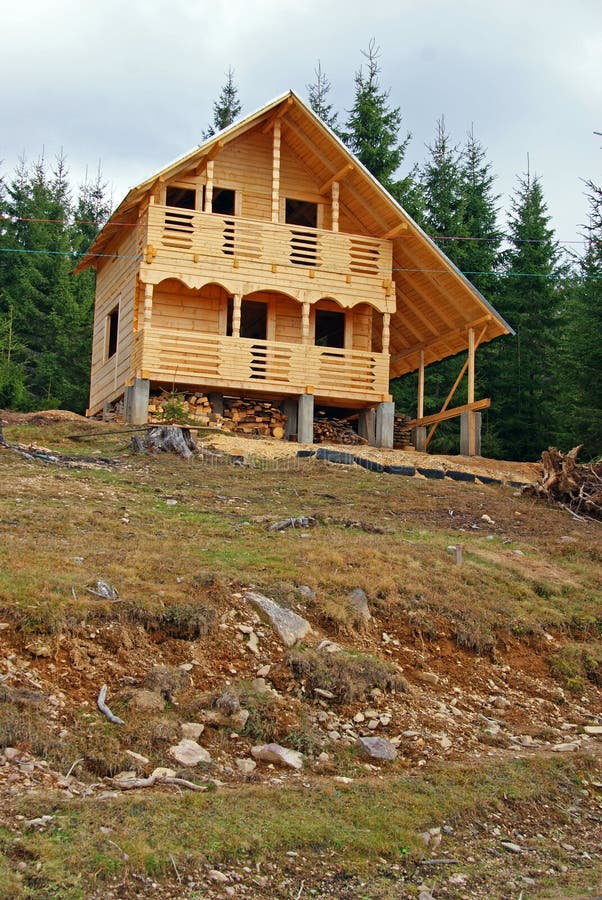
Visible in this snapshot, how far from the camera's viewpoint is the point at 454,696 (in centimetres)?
912

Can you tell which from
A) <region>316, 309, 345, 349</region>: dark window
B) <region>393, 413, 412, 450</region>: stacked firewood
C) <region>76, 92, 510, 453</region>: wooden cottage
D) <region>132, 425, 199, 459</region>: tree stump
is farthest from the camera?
<region>393, 413, 412, 450</region>: stacked firewood

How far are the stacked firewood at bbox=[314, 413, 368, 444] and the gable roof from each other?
13.9ft

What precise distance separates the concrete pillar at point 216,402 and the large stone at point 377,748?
1712 centimetres

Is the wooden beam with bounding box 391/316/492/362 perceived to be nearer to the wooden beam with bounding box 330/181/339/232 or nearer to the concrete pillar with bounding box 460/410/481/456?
the concrete pillar with bounding box 460/410/481/456

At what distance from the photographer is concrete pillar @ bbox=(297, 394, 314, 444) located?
24.2 m

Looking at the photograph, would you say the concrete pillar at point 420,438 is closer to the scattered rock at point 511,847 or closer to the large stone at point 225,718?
the large stone at point 225,718

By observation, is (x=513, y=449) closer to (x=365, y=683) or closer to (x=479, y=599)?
(x=479, y=599)

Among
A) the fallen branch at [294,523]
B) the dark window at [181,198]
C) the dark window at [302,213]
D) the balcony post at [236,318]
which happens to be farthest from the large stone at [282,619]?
the dark window at [302,213]

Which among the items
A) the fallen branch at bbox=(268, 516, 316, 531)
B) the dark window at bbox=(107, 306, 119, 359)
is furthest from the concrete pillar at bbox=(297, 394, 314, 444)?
the fallen branch at bbox=(268, 516, 316, 531)

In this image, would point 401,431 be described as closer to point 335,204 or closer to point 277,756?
point 335,204

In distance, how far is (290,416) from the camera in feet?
83.1

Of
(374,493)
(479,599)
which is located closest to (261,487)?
(374,493)

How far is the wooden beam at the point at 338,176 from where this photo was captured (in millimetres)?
24956

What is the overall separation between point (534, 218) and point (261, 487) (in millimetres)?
24065
